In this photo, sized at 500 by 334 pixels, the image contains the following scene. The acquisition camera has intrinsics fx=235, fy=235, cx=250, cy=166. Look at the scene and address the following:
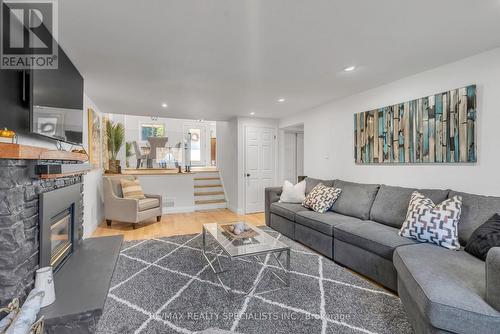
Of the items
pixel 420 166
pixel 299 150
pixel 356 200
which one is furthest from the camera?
pixel 299 150

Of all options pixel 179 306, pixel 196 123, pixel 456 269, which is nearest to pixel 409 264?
pixel 456 269

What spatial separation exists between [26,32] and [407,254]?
10.2ft

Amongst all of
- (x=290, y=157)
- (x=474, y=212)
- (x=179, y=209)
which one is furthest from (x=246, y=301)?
(x=290, y=157)

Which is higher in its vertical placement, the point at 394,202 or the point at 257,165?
the point at 257,165

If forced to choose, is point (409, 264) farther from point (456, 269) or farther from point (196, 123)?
point (196, 123)

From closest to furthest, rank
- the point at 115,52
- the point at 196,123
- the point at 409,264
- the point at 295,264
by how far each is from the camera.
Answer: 1. the point at 409,264
2. the point at 115,52
3. the point at 295,264
4. the point at 196,123

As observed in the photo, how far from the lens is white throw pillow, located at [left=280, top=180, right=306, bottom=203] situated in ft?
12.9

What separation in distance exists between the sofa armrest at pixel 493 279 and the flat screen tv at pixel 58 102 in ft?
9.08

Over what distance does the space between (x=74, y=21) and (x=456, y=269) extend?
320cm

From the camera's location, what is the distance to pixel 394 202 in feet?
8.81

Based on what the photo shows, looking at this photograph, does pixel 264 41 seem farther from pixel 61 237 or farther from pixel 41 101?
pixel 61 237

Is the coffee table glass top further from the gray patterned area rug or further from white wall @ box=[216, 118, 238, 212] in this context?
white wall @ box=[216, 118, 238, 212]

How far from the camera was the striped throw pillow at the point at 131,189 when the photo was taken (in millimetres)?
4314

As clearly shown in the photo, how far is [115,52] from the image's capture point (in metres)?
2.21
